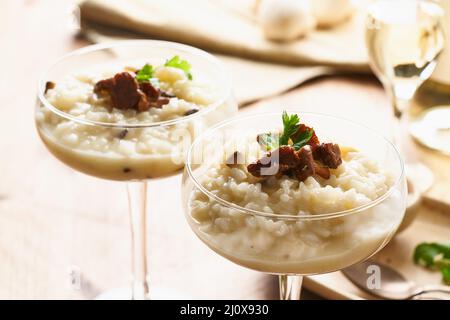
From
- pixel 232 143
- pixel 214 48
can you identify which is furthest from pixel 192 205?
pixel 214 48

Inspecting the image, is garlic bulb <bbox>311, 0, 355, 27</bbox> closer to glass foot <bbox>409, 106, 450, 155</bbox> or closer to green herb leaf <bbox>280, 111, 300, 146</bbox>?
glass foot <bbox>409, 106, 450, 155</bbox>

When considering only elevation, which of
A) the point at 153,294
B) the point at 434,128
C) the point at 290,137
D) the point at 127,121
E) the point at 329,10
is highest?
the point at 290,137

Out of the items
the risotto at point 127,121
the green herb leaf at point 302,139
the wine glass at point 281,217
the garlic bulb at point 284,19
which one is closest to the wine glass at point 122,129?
the risotto at point 127,121

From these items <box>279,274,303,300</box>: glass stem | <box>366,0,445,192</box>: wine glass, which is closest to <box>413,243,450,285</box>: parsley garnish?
<box>366,0,445,192</box>: wine glass

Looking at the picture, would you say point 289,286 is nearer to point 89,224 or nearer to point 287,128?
point 287,128

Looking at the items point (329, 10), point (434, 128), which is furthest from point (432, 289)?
point (329, 10)

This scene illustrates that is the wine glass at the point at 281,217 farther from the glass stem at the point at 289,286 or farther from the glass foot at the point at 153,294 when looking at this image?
the glass foot at the point at 153,294

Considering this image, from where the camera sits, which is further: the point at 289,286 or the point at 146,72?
the point at 146,72
